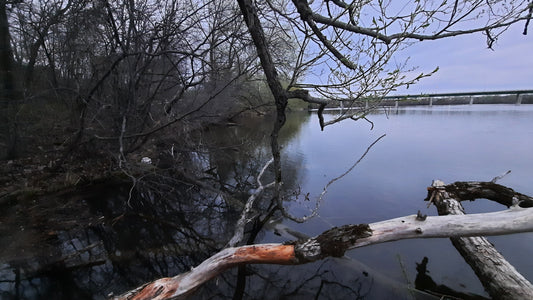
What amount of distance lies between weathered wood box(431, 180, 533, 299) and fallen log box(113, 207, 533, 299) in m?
0.12

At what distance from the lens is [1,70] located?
13.7 ft

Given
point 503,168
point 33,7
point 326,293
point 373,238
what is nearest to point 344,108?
point 373,238

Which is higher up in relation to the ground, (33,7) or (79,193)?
(33,7)

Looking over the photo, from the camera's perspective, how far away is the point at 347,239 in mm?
2127

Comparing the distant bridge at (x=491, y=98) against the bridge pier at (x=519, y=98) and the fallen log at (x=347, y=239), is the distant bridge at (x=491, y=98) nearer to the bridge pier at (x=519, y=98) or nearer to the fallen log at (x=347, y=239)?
the bridge pier at (x=519, y=98)

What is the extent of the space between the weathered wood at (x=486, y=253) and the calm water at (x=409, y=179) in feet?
1.43

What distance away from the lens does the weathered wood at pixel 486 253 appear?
207 cm

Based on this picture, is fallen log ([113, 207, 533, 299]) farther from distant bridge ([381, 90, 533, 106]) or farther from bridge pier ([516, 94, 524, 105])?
bridge pier ([516, 94, 524, 105])

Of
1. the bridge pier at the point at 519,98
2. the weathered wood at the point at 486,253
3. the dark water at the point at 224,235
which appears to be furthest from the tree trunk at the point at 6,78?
the bridge pier at the point at 519,98

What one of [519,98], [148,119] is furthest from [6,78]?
[519,98]

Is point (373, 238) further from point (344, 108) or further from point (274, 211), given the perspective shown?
point (274, 211)

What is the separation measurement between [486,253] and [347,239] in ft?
4.83

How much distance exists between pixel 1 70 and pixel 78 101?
43.8 inches

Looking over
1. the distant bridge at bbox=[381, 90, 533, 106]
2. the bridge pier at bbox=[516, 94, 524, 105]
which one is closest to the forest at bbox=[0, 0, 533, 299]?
the distant bridge at bbox=[381, 90, 533, 106]
